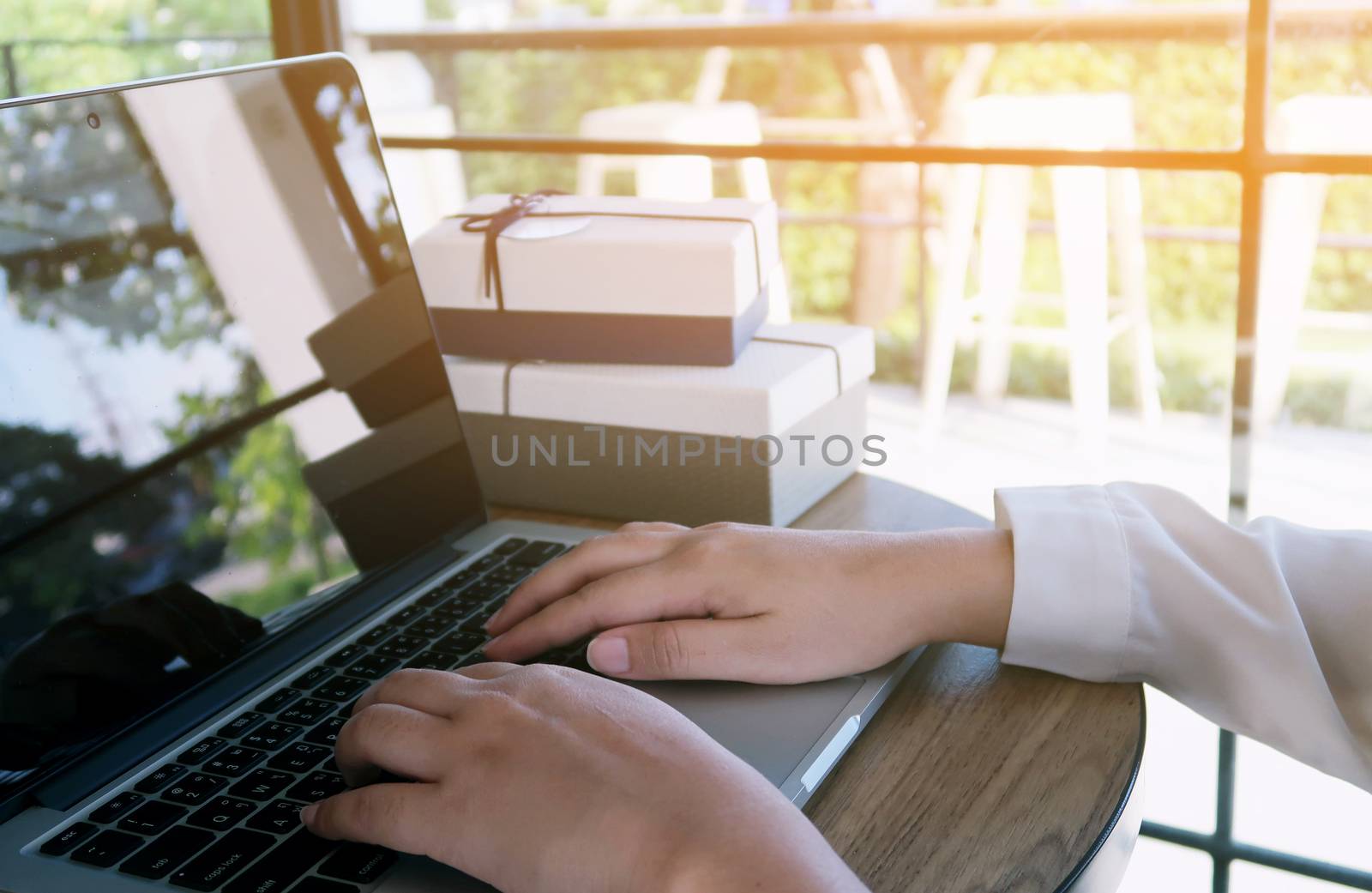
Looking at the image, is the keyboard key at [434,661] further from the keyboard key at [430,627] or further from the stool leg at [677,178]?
the stool leg at [677,178]

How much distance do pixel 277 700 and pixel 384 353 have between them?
0.87 feet

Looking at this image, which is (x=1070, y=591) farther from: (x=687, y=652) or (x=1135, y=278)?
(x=1135, y=278)

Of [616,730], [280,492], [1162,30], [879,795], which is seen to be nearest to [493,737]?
[616,730]

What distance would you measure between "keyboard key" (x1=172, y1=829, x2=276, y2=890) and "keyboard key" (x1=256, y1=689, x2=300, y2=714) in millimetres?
111

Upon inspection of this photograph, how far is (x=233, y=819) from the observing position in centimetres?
47

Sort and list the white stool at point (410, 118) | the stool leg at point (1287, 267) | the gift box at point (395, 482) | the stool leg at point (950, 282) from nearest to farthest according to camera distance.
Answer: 1. the gift box at point (395, 482)
2. the stool leg at point (1287, 267)
3. the white stool at point (410, 118)
4. the stool leg at point (950, 282)

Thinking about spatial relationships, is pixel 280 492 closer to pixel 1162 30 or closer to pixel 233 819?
pixel 233 819

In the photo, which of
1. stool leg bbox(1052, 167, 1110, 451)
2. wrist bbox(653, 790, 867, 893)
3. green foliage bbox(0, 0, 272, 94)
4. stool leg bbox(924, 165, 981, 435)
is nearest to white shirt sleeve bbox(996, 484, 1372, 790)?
wrist bbox(653, 790, 867, 893)

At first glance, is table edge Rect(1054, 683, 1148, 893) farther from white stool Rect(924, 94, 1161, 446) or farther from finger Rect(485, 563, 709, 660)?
white stool Rect(924, 94, 1161, 446)

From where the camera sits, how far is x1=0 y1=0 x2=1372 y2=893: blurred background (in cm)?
109

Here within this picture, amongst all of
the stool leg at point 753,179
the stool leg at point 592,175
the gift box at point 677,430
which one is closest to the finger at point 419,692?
the gift box at point 677,430

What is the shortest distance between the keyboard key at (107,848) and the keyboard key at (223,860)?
3 cm

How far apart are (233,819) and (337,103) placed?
46 centimetres

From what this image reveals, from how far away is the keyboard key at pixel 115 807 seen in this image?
479 millimetres
